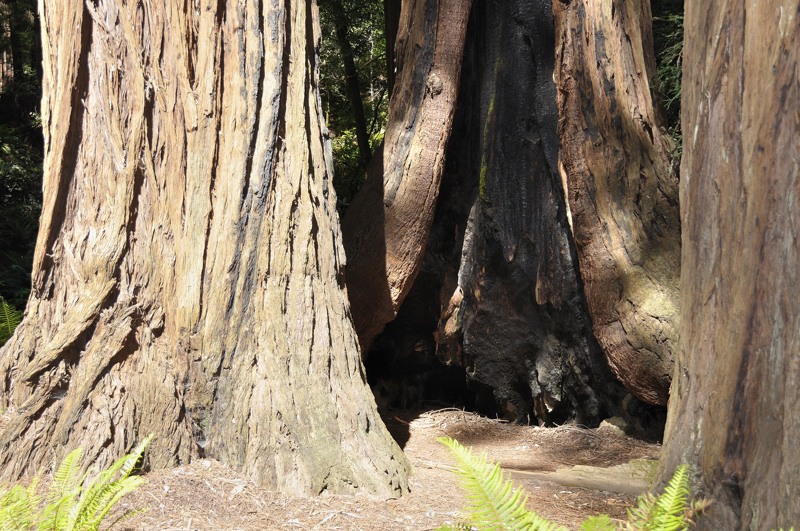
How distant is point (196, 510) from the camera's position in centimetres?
299

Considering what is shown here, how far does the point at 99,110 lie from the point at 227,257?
1.18 meters

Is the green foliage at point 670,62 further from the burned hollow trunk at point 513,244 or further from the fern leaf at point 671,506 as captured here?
the fern leaf at point 671,506

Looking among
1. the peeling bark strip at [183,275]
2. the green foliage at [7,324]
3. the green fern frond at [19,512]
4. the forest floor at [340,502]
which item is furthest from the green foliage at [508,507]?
the green foliage at [7,324]

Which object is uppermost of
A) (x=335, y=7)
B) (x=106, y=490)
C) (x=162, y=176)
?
(x=335, y=7)

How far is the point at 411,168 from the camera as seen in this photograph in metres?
5.25

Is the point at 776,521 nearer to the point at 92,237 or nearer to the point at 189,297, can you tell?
the point at 189,297

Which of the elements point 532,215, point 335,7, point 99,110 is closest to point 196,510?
point 99,110

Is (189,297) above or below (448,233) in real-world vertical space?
below

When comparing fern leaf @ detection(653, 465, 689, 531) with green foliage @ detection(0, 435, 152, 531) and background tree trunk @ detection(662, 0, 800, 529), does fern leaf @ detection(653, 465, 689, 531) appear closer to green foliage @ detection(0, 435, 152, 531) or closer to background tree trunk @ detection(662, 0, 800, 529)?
background tree trunk @ detection(662, 0, 800, 529)

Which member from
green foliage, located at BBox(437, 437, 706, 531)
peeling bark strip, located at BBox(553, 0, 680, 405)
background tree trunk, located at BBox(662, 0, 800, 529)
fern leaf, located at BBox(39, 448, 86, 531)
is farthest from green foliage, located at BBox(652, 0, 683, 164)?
fern leaf, located at BBox(39, 448, 86, 531)

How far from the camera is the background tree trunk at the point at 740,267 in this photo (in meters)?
1.98

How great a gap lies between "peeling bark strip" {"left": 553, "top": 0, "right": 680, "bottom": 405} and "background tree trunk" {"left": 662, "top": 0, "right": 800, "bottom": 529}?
77.6 inches

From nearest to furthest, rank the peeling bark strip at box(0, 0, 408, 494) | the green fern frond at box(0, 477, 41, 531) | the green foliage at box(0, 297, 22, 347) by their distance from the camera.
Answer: the green fern frond at box(0, 477, 41, 531) → the peeling bark strip at box(0, 0, 408, 494) → the green foliage at box(0, 297, 22, 347)

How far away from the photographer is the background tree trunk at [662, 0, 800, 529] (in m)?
1.98
